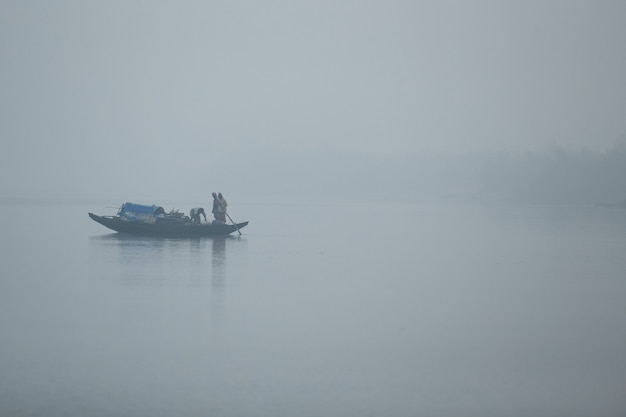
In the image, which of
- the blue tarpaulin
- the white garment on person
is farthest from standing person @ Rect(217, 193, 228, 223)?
the blue tarpaulin

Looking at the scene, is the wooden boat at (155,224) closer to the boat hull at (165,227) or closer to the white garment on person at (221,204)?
the boat hull at (165,227)

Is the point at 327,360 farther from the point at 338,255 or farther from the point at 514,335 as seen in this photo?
the point at 338,255

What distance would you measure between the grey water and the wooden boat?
14.9 ft

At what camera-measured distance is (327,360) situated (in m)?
14.7

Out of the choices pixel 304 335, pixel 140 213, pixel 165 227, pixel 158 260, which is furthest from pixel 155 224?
pixel 304 335

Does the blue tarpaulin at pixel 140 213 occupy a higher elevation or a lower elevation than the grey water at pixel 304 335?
higher

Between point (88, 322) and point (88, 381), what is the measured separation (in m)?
5.38

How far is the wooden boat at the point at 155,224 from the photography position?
3875 cm

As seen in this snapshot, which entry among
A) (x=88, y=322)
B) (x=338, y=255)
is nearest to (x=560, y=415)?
(x=88, y=322)

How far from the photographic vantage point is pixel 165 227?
38.9m

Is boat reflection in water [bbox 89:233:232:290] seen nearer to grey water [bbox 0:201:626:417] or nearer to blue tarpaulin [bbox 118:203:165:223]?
grey water [bbox 0:201:626:417]

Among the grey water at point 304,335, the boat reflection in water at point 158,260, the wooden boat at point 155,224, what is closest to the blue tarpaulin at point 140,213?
the wooden boat at point 155,224

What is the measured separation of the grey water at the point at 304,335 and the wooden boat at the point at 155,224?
4538 mm

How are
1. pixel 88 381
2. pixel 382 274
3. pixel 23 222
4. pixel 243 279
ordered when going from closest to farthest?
pixel 88 381
pixel 243 279
pixel 382 274
pixel 23 222
